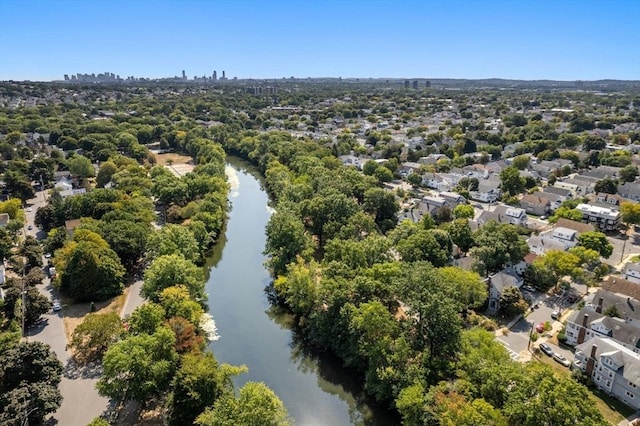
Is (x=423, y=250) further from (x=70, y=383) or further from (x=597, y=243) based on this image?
(x=70, y=383)

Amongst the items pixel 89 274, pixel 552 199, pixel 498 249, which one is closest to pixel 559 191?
pixel 552 199

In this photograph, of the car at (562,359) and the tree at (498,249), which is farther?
the tree at (498,249)

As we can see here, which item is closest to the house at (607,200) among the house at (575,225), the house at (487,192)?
the house at (575,225)

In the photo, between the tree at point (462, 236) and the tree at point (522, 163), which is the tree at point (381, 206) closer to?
the tree at point (462, 236)

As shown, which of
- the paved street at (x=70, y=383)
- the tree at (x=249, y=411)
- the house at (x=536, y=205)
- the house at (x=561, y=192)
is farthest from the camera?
the house at (x=561, y=192)

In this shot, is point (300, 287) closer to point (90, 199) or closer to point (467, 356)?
point (467, 356)

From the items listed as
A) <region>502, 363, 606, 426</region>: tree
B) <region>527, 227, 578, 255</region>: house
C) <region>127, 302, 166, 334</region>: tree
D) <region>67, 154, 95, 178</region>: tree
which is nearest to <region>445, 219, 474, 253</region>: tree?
<region>527, 227, 578, 255</region>: house

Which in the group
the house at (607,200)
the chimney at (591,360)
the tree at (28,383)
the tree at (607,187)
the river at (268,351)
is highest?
the tree at (607,187)
